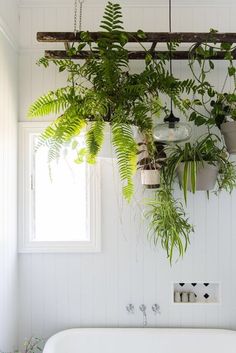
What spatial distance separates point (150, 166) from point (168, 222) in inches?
14.7

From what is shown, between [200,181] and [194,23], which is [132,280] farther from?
[194,23]

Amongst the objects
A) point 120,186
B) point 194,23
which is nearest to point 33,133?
point 120,186

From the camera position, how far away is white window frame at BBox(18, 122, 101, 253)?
2488 mm

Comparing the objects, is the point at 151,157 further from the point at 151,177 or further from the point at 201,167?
the point at 201,167

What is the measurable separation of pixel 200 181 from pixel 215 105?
0.50 meters

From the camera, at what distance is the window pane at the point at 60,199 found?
262 cm

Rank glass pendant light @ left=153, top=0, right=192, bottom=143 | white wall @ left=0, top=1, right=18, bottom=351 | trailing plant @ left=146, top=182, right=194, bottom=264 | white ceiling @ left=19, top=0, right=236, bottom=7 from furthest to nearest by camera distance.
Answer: white ceiling @ left=19, top=0, right=236, bottom=7
trailing plant @ left=146, top=182, right=194, bottom=264
white wall @ left=0, top=1, right=18, bottom=351
glass pendant light @ left=153, top=0, right=192, bottom=143

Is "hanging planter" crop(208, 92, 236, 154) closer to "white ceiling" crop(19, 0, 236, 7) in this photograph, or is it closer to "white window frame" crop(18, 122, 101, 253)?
"white ceiling" crop(19, 0, 236, 7)

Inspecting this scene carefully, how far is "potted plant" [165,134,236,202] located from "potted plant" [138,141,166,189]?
8cm

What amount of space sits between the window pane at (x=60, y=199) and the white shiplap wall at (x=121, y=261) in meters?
0.20

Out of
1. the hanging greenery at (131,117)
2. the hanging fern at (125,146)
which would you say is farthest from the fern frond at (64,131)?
the hanging fern at (125,146)

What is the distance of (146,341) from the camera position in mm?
2377

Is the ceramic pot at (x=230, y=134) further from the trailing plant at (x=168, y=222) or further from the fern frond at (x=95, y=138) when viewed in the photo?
the fern frond at (x=95, y=138)

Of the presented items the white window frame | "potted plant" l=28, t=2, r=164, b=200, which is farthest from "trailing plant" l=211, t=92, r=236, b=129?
the white window frame
